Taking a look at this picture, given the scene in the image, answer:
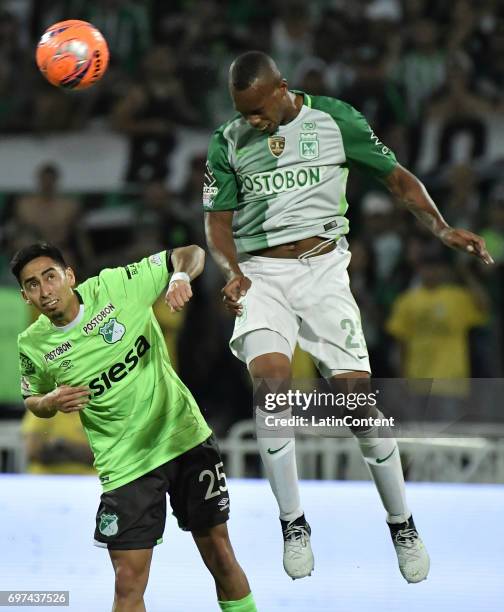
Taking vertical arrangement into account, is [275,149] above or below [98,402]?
above

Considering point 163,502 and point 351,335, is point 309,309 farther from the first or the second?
point 163,502

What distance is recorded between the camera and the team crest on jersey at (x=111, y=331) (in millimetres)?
5078

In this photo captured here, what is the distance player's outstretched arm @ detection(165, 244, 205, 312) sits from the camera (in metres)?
4.70

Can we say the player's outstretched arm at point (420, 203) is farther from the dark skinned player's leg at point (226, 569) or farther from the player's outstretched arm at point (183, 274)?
the dark skinned player's leg at point (226, 569)

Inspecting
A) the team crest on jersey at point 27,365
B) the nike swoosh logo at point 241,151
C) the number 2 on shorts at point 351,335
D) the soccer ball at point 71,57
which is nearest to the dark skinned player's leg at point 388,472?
the number 2 on shorts at point 351,335

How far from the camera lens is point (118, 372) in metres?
5.08

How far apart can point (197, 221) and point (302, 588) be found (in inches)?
175

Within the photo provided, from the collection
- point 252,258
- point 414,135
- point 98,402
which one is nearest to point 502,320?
point 414,135

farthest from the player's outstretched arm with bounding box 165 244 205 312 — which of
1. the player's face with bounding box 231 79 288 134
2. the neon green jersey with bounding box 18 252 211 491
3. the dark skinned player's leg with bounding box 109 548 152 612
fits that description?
the dark skinned player's leg with bounding box 109 548 152 612

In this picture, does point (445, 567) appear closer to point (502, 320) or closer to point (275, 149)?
point (275, 149)

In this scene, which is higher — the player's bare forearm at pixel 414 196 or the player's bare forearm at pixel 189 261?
the player's bare forearm at pixel 414 196

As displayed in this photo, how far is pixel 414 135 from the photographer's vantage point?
9.99m

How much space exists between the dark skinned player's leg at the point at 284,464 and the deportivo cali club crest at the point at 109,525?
662 millimetres

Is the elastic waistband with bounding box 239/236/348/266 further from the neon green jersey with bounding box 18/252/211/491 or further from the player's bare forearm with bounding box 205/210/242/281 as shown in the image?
the neon green jersey with bounding box 18/252/211/491
